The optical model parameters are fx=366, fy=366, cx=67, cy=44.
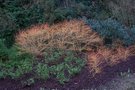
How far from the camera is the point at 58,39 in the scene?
9.64 metres

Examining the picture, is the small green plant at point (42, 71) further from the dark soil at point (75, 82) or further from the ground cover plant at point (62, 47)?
the dark soil at point (75, 82)

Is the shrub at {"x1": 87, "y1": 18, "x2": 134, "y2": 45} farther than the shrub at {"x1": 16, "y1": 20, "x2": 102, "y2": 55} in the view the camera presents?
Yes

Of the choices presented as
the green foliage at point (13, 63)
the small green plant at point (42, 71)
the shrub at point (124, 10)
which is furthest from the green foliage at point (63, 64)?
the shrub at point (124, 10)

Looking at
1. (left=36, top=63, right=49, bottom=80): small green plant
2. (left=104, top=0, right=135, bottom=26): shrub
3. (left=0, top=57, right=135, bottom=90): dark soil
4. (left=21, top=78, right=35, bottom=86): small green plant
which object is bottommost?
(left=0, top=57, right=135, bottom=90): dark soil

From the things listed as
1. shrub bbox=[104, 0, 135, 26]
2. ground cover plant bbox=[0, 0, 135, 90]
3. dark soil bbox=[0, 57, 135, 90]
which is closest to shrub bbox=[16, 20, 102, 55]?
ground cover plant bbox=[0, 0, 135, 90]

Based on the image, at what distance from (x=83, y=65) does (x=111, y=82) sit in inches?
36.5

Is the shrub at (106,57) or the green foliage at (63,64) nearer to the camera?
the green foliage at (63,64)

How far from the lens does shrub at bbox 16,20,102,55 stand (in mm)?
9336

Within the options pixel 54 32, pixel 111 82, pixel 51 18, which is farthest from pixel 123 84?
pixel 51 18

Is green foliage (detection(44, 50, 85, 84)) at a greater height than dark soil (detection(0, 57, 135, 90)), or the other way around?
green foliage (detection(44, 50, 85, 84))

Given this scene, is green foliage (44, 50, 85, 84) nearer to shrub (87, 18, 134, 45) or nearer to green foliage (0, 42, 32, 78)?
green foliage (0, 42, 32, 78)

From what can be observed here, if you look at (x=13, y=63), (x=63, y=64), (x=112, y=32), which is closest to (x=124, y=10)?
(x=112, y=32)

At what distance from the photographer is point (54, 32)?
9797 millimetres

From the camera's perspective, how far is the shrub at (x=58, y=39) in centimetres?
934
